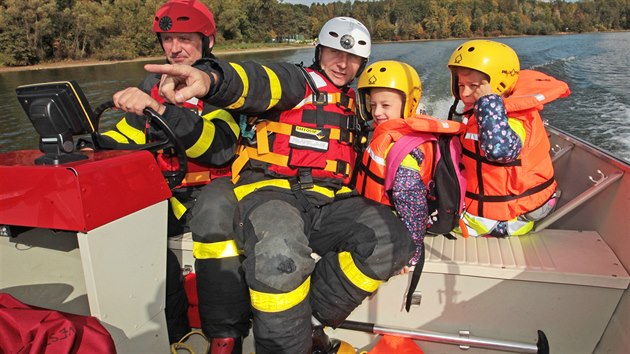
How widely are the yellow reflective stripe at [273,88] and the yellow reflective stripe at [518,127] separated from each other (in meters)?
1.15

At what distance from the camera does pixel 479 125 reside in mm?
2156

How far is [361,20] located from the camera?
30.8 metres

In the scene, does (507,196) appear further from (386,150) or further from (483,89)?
(386,150)

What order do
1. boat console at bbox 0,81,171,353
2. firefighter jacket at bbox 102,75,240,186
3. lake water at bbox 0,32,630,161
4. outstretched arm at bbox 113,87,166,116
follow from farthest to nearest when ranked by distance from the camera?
lake water at bbox 0,32,630,161 → firefighter jacket at bbox 102,75,240,186 → outstretched arm at bbox 113,87,166,116 → boat console at bbox 0,81,171,353

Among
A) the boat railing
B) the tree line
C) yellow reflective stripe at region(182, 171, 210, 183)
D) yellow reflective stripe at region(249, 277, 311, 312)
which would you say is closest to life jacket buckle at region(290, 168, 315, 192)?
yellow reflective stripe at region(249, 277, 311, 312)

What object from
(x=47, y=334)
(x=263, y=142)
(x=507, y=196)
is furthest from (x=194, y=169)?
(x=507, y=196)

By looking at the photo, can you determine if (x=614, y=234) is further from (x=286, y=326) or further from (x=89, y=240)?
(x=89, y=240)

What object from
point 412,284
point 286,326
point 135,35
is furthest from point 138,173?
point 135,35

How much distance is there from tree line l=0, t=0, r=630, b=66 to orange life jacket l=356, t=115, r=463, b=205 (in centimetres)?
2793

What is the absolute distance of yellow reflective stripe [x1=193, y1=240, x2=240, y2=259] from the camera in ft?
6.48

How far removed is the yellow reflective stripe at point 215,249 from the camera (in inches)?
77.7

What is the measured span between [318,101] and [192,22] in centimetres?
97

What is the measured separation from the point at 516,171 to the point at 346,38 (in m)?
1.08

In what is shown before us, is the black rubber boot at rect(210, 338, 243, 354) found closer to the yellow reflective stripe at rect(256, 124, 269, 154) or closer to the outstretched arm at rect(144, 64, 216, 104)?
the yellow reflective stripe at rect(256, 124, 269, 154)
